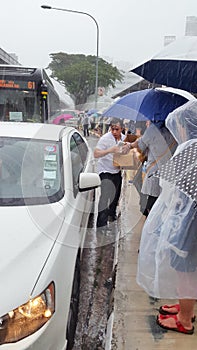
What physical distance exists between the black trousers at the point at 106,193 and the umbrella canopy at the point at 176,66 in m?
1.35

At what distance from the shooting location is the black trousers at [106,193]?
460 cm

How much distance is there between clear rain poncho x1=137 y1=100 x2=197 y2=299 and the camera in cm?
217

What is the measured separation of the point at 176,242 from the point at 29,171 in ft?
4.61

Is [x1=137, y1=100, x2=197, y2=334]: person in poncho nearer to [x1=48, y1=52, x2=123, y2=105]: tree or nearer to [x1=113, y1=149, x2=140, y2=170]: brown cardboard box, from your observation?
[x1=113, y1=149, x2=140, y2=170]: brown cardboard box

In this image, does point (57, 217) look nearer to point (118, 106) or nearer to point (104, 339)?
point (104, 339)

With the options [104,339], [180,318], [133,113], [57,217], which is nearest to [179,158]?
[57,217]

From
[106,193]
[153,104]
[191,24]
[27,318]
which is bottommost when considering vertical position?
[106,193]

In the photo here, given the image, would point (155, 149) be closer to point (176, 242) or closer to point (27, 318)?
point (176, 242)

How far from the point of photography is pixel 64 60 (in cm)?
3928

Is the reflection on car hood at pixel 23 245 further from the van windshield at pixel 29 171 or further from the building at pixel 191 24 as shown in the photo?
the building at pixel 191 24

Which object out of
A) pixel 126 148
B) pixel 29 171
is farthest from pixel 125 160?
pixel 29 171

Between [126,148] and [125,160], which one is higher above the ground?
[126,148]

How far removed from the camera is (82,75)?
33812 mm

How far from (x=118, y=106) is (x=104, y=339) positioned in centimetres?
281
